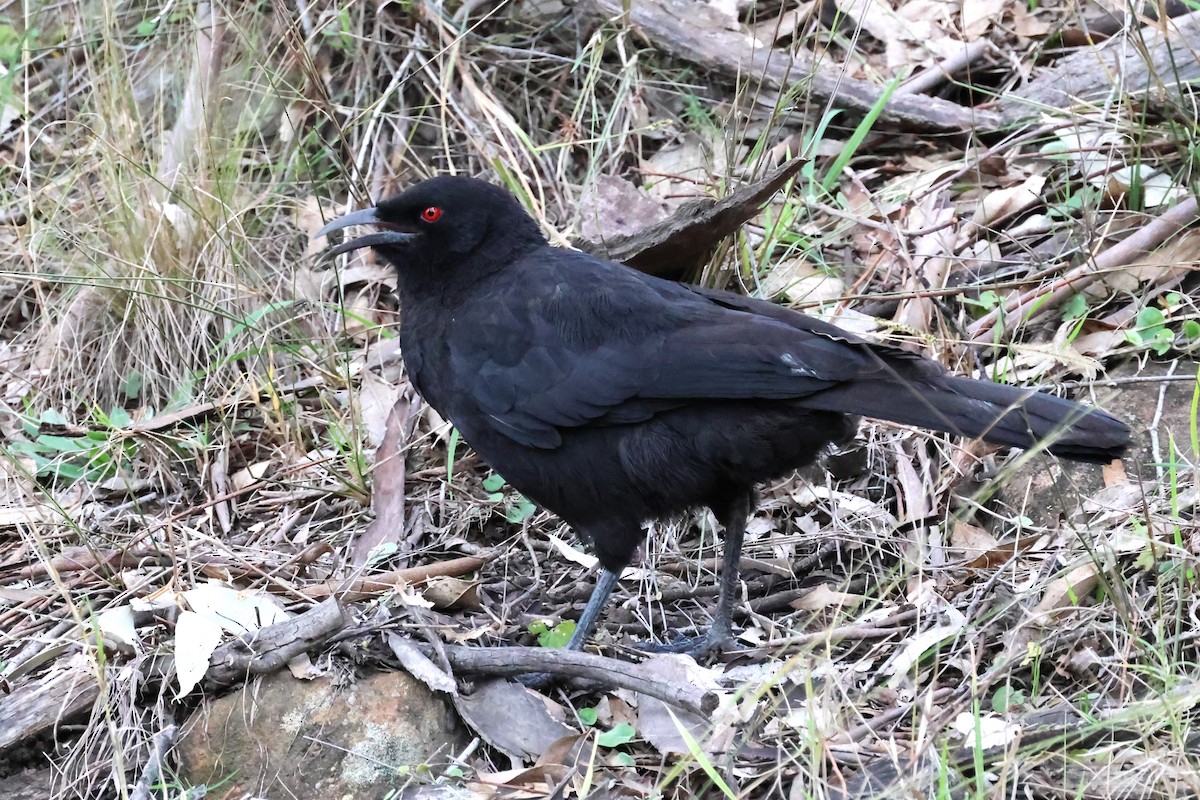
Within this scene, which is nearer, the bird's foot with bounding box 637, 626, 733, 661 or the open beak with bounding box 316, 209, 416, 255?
the bird's foot with bounding box 637, 626, 733, 661

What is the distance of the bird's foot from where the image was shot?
3979 mm

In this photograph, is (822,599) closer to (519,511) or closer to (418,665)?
(519,511)

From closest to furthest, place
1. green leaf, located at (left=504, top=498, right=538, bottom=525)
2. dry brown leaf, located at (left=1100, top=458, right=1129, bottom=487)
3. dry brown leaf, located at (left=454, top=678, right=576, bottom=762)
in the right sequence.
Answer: dry brown leaf, located at (left=454, top=678, right=576, bottom=762), dry brown leaf, located at (left=1100, top=458, right=1129, bottom=487), green leaf, located at (left=504, top=498, right=538, bottom=525)

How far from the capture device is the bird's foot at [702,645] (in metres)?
3.98

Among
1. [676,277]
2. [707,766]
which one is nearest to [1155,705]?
[707,766]

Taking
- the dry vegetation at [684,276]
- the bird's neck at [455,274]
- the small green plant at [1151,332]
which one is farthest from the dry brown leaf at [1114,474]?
the bird's neck at [455,274]

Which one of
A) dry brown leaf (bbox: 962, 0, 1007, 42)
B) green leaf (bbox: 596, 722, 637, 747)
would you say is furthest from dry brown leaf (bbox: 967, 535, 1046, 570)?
dry brown leaf (bbox: 962, 0, 1007, 42)

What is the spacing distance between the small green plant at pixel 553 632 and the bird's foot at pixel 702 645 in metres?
0.24

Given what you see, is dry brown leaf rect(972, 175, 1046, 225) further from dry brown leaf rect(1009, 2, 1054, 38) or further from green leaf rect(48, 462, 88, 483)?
green leaf rect(48, 462, 88, 483)

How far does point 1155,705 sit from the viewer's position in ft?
9.34

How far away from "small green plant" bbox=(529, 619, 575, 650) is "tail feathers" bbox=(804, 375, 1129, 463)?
1.14m

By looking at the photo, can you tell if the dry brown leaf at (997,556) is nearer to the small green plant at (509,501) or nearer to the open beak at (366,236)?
the small green plant at (509,501)

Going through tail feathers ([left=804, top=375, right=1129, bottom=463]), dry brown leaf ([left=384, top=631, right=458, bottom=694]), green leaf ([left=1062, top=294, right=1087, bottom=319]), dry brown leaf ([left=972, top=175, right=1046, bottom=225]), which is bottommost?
dry brown leaf ([left=384, top=631, right=458, bottom=694])

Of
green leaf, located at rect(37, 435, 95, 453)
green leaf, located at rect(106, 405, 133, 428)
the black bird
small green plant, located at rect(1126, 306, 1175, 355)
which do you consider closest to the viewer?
the black bird
